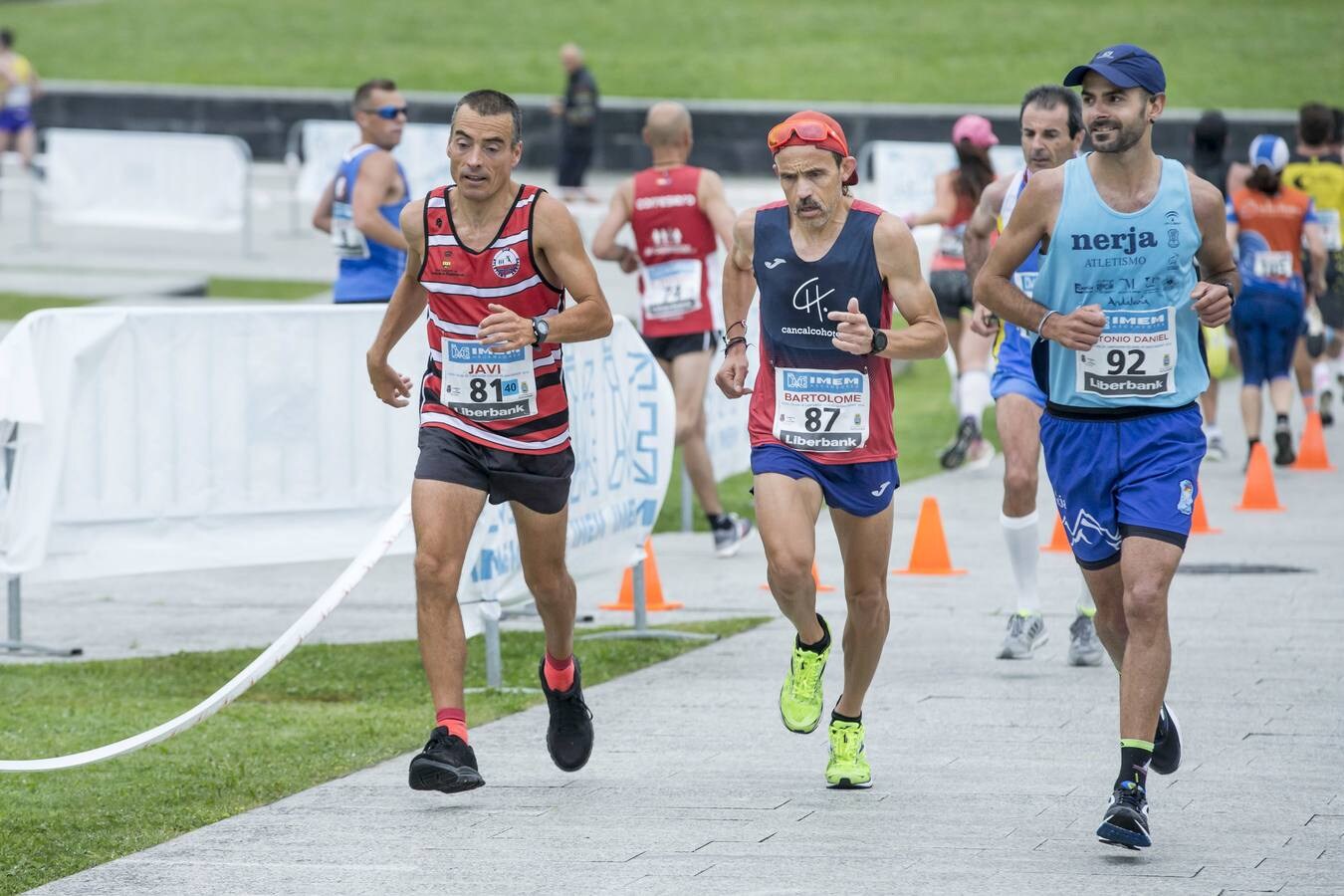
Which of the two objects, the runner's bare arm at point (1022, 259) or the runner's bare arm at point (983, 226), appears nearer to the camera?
the runner's bare arm at point (1022, 259)

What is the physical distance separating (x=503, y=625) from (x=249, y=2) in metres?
Result: 38.7

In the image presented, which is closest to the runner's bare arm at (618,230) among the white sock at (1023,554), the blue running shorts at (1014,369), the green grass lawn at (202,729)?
the green grass lawn at (202,729)

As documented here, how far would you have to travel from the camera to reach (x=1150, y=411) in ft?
19.5

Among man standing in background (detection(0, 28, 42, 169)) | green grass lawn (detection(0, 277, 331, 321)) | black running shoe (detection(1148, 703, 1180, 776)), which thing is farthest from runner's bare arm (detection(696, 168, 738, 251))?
man standing in background (detection(0, 28, 42, 169))

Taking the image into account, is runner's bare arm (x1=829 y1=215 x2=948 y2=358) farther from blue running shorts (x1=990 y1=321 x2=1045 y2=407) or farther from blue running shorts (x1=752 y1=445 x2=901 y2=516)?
blue running shorts (x1=990 y1=321 x2=1045 y2=407)

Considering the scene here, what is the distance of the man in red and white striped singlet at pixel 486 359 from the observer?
20.9 ft

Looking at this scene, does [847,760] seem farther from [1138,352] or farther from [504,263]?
[504,263]

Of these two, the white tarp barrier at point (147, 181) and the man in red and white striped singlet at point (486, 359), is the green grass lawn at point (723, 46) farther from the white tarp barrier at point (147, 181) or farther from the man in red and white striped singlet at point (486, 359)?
the man in red and white striped singlet at point (486, 359)

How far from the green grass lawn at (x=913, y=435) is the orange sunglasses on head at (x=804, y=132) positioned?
201 inches

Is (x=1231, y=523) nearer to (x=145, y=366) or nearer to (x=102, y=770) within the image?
(x=145, y=366)

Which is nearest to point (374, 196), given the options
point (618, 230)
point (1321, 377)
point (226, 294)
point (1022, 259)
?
point (618, 230)

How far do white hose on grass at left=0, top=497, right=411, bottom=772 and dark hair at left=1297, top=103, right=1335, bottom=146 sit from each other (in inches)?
362

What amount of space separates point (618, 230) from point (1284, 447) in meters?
5.14

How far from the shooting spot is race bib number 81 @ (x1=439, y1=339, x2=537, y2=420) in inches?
254
